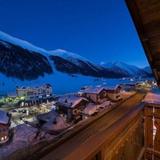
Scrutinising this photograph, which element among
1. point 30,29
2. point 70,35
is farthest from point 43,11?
point 70,35

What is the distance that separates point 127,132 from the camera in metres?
1.36

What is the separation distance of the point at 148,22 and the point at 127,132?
1.09 metres

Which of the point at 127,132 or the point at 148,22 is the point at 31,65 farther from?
the point at 127,132

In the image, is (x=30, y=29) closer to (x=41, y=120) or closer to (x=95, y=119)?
(x=41, y=120)

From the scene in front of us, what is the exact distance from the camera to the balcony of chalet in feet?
2.84

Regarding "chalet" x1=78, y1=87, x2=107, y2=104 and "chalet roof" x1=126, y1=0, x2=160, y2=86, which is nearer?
"chalet roof" x1=126, y1=0, x2=160, y2=86

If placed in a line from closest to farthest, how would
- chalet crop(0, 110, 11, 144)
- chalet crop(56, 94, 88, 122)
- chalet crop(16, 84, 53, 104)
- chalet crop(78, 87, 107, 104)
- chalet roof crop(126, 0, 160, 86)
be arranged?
1. chalet roof crop(126, 0, 160, 86)
2. chalet crop(0, 110, 11, 144)
3. chalet crop(56, 94, 88, 122)
4. chalet crop(78, 87, 107, 104)
5. chalet crop(16, 84, 53, 104)

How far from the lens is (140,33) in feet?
5.84

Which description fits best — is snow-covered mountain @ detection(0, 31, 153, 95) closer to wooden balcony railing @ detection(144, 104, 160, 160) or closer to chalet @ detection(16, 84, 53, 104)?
chalet @ detection(16, 84, 53, 104)

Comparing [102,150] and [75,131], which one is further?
[75,131]

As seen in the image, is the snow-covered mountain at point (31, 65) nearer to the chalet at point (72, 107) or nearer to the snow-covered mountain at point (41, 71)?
the snow-covered mountain at point (41, 71)

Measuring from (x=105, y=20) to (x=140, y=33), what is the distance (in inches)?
2527

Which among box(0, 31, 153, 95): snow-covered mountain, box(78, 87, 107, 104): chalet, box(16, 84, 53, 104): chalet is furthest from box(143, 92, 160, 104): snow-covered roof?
box(0, 31, 153, 95): snow-covered mountain

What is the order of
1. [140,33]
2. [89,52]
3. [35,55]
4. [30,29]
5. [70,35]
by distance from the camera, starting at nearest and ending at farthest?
[140,33] → [35,55] → [30,29] → [70,35] → [89,52]
